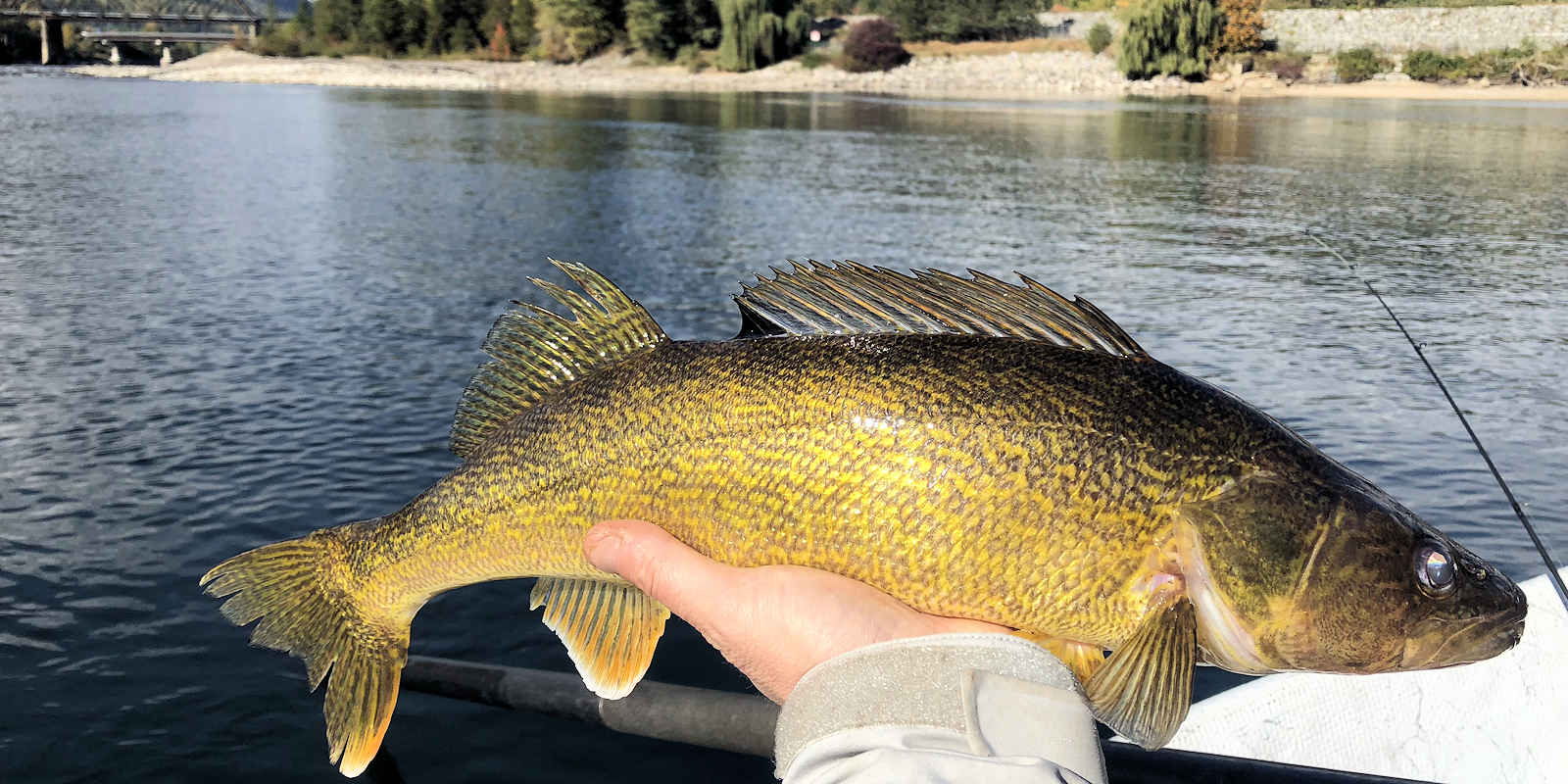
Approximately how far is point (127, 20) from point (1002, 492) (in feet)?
568

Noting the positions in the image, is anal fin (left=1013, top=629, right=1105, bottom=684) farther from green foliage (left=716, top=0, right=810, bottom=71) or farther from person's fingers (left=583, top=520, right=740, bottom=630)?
green foliage (left=716, top=0, right=810, bottom=71)

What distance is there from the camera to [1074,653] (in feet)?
8.18

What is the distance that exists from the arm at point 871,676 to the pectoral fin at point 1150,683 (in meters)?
0.15

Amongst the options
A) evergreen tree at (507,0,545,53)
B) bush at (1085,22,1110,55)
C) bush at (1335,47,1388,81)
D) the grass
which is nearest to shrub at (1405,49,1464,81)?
bush at (1335,47,1388,81)

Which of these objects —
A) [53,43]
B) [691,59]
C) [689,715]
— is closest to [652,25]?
[691,59]

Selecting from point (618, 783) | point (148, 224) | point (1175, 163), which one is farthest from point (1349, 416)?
point (1175, 163)

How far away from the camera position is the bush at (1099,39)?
299 feet

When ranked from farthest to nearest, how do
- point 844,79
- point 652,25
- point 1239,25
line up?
point 652,25
point 844,79
point 1239,25

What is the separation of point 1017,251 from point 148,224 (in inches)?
642

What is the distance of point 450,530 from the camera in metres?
3.06

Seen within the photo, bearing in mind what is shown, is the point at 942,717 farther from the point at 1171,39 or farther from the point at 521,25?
the point at 521,25

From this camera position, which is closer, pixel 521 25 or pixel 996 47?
pixel 996 47

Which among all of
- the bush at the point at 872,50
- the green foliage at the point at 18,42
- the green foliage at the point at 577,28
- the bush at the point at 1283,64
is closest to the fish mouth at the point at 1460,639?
the bush at the point at 1283,64

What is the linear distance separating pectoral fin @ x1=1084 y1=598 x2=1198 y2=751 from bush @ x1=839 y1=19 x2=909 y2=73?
96351 mm
